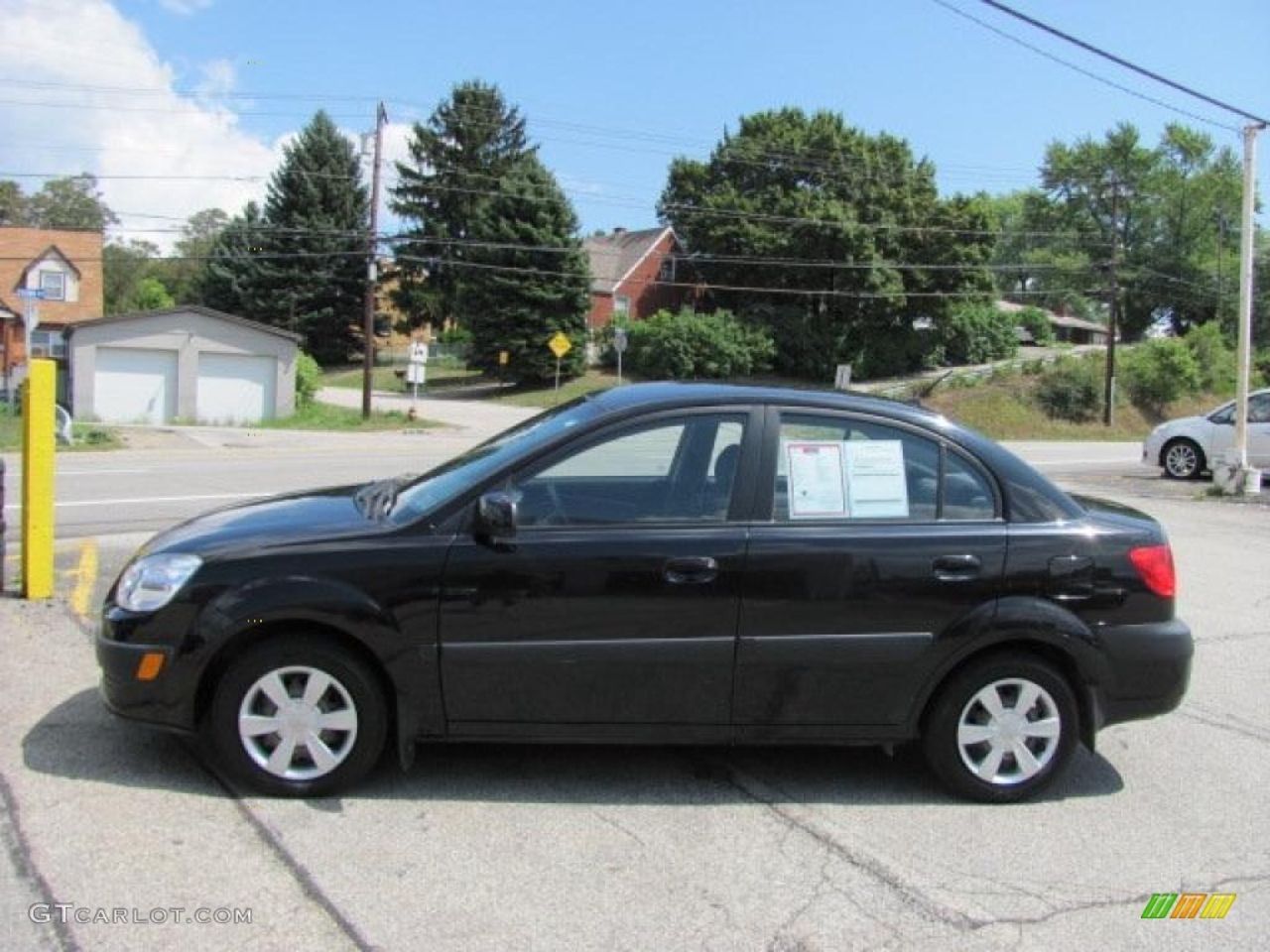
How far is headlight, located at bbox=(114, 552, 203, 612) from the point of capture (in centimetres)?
408

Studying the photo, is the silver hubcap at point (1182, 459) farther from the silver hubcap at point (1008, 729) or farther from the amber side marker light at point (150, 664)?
the amber side marker light at point (150, 664)

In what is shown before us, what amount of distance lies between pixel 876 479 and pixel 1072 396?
48177 millimetres

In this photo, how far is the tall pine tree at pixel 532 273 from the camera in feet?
175

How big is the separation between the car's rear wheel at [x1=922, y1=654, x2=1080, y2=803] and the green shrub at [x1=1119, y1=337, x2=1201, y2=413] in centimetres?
5149

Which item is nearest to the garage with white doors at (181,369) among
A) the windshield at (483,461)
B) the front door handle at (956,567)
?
the windshield at (483,461)

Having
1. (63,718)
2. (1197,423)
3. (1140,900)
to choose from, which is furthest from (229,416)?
(1140,900)

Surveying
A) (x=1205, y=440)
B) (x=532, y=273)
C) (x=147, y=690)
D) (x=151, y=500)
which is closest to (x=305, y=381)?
(x=532, y=273)

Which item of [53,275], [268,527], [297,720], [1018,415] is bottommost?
[297,720]

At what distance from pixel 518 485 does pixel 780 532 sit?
1.01m

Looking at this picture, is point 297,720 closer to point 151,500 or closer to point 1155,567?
point 1155,567

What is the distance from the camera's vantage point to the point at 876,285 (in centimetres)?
5422

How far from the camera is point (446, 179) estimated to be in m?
70.1

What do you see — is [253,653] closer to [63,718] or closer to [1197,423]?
[63,718]

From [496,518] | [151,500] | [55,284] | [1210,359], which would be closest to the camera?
[496,518]
